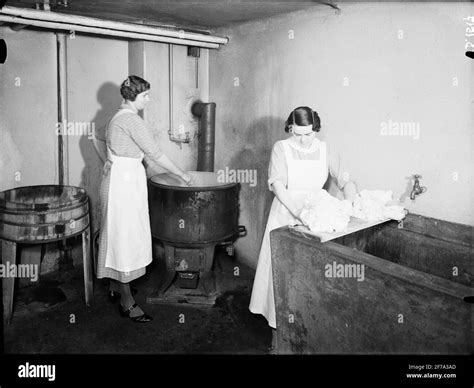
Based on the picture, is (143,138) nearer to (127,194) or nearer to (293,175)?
(127,194)

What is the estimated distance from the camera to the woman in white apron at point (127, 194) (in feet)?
12.1

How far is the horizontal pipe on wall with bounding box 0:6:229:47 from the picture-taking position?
3.49 meters

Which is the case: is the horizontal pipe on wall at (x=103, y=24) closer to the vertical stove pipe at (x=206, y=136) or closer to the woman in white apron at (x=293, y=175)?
the vertical stove pipe at (x=206, y=136)

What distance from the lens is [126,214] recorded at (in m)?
3.80

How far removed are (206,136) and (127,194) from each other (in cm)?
170

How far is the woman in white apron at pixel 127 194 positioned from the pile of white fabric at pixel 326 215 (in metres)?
1.47

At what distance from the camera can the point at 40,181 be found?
469cm

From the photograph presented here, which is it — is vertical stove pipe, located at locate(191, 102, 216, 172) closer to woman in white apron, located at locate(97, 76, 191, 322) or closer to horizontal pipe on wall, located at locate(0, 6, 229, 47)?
horizontal pipe on wall, located at locate(0, 6, 229, 47)

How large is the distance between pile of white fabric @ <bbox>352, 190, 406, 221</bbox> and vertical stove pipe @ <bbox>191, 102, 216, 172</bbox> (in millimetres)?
2479

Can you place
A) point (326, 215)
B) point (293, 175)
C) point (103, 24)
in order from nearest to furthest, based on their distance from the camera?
1. point (326, 215)
2. point (293, 175)
3. point (103, 24)

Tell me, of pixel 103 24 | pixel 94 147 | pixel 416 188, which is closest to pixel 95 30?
pixel 103 24

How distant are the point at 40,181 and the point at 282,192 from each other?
2835 millimetres

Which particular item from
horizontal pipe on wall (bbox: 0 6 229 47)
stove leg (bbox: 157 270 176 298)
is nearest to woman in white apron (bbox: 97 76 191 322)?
stove leg (bbox: 157 270 176 298)
